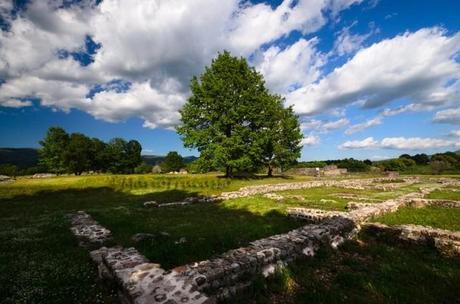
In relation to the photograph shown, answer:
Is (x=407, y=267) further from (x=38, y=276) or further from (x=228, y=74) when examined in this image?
(x=228, y=74)

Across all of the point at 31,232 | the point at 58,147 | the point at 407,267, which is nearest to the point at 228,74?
the point at 31,232

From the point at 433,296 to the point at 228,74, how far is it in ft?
113

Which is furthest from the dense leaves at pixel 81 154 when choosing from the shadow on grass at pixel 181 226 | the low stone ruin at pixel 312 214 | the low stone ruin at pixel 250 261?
the low stone ruin at pixel 250 261

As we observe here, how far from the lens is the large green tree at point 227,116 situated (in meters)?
34.7

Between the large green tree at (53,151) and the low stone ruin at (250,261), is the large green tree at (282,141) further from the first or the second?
the large green tree at (53,151)

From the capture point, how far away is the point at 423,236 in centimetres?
992

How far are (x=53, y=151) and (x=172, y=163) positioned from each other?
173ft

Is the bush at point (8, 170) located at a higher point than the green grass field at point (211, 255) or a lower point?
higher

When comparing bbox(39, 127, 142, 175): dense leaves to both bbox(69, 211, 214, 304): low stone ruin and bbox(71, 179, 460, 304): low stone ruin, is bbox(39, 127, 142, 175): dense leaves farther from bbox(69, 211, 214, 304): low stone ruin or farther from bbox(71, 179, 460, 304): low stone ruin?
bbox(69, 211, 214, 304): low stone ruin

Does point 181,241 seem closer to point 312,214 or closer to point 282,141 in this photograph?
point 312,214

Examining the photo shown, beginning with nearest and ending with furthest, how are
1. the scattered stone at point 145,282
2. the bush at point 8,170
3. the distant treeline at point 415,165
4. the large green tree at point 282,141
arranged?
the scattered stone at point 145,282, the large green tree at point 282,141, the distant treeline at point 415,165, the bush at point 8,170

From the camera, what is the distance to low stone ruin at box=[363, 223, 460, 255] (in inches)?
357

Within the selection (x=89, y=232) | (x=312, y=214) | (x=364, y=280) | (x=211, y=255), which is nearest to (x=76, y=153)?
(x=89, y=232)

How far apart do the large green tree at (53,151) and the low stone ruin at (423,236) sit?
6609 cm
